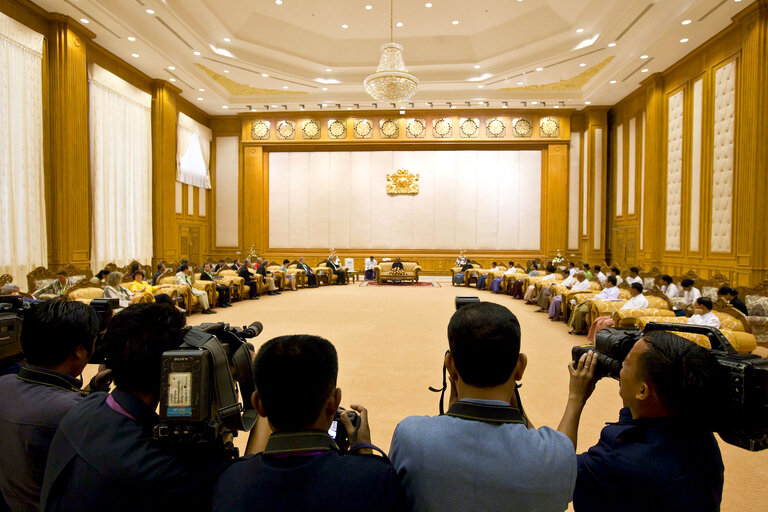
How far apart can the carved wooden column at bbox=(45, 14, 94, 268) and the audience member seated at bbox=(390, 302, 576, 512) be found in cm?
1020

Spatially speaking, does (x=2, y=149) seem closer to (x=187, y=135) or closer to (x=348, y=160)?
(x=187, y=135)

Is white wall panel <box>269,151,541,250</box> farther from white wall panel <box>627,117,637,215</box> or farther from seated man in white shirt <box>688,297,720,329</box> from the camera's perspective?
seated man in white shirt <box>688,297,720,329</box>

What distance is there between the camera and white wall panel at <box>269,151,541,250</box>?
630 inches

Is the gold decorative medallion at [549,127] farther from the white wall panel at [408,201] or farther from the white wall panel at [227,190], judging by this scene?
the white wall panel at [227,190]

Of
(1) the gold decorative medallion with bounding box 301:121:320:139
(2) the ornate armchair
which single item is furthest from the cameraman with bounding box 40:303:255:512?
(1) the gold decorative medallion with bounding box 301:121:320:139

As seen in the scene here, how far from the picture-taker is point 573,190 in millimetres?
15594

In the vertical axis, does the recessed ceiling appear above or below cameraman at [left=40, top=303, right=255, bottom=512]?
above

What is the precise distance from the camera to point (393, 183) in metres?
16.3

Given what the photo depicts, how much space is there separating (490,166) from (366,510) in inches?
633

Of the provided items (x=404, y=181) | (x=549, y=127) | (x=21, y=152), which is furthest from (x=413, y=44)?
(x=21, y=152)

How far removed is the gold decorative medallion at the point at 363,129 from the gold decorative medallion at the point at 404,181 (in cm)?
162

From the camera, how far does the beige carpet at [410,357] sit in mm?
2947

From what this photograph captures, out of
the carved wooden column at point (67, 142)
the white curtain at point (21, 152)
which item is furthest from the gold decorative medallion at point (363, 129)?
the white curtain at point (21, 152)

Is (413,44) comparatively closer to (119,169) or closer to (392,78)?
(392,78)
